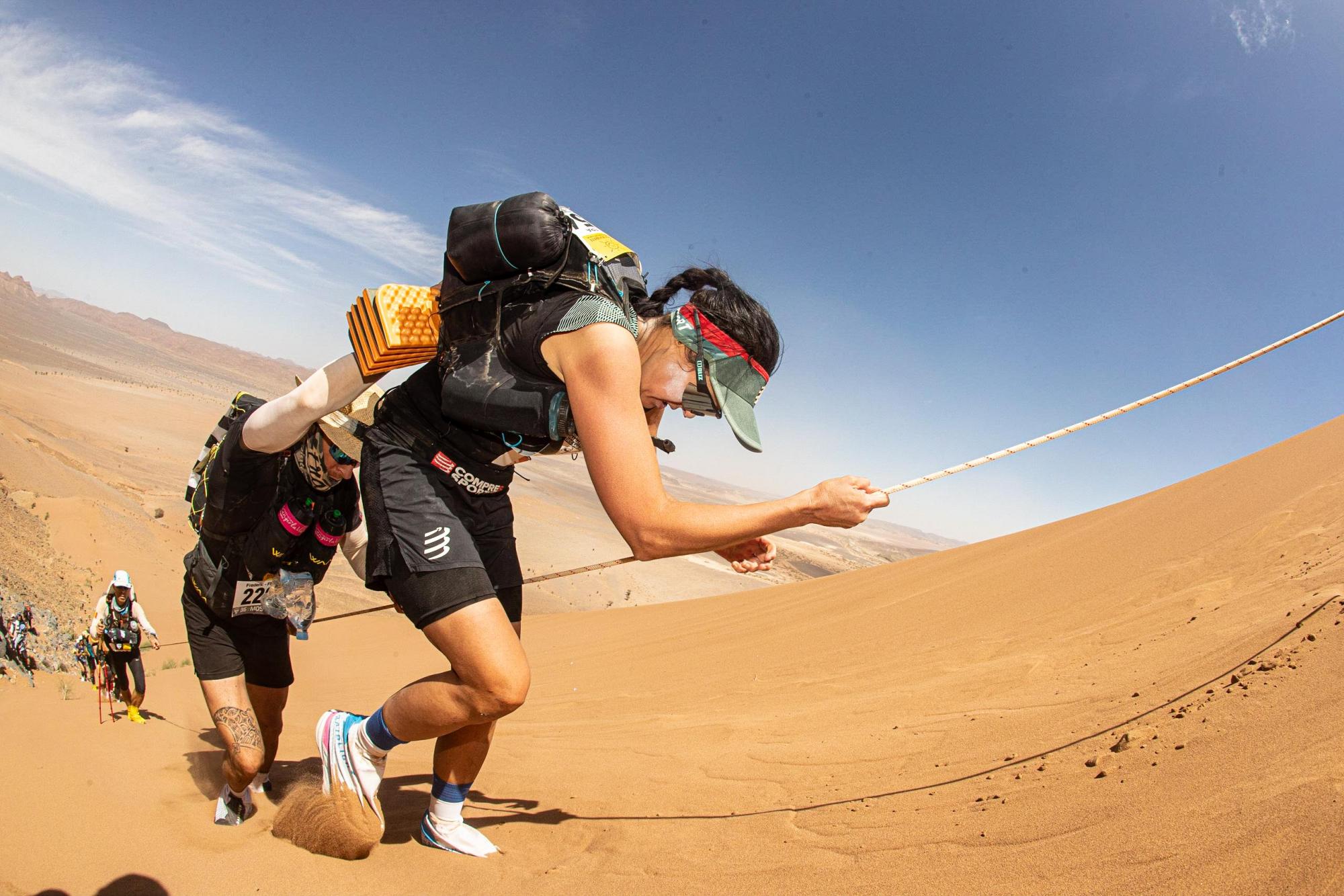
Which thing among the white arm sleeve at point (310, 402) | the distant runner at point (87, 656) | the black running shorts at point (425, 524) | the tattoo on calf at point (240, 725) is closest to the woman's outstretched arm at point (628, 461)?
the black running shorts at point (425, 524)

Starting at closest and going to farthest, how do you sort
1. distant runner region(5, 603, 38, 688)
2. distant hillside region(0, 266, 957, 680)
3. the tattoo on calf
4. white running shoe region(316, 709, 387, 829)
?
1. white running shoe region(316, 709, 387, 829)
2. the tattoo on calf
3. distant runner region(5, 603, 38, 688)
4. distant hillside region(0, 266, 957, 680)

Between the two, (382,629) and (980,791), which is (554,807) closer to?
(980,791)

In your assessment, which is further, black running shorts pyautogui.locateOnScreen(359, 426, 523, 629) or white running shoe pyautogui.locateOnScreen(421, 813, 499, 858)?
white running shoe pyautogui.locateOnScreen(421, 813, 499, 858)

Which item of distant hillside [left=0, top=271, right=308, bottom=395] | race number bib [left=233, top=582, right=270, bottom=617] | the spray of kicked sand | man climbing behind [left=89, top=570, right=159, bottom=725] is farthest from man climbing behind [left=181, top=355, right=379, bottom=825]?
distant hillside [left=0, top=271, right=308, bottom=395]

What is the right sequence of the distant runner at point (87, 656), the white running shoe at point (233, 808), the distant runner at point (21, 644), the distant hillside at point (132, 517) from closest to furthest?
the white running shoe at point (233, 808) < the distant runner at point (21, 644) < the distant runner at point (87, 656) < the distant hillside at point (132, 517)

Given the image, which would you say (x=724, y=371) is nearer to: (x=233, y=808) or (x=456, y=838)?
(x=456, y=838)

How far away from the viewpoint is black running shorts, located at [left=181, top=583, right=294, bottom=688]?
3.37 metres

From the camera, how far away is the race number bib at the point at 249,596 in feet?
10.6

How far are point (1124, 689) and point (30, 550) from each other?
41.1 feet

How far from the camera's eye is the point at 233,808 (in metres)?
3.13

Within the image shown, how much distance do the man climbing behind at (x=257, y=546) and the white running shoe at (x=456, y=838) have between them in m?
0.99

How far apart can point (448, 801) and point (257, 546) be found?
1.36 metres

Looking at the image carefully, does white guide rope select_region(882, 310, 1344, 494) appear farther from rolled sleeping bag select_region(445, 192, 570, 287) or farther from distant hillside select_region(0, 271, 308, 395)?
distant hillside select_region(0, 271, 308, 395)

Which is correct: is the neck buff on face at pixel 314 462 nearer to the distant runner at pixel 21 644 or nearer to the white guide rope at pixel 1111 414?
the white guide rope at pixel 1111 414
